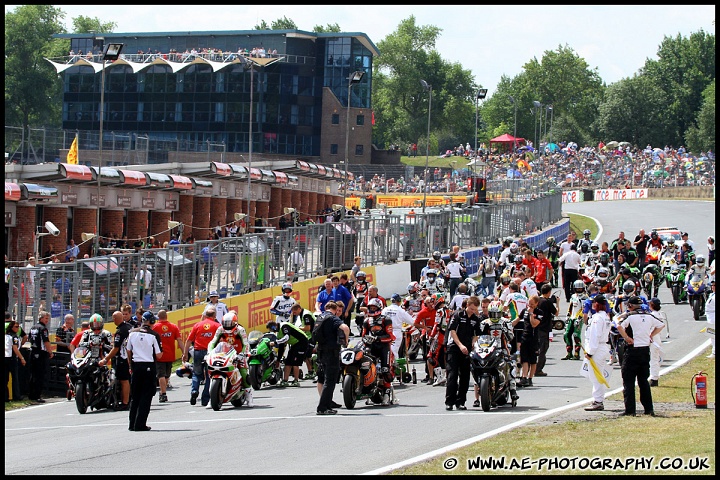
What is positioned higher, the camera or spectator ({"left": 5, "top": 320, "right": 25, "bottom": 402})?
the camera

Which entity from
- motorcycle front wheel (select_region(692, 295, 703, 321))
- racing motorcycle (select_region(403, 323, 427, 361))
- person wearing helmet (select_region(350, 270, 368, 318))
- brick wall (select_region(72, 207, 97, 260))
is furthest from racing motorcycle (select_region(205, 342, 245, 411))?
brick wall (select_region(72, 207, 97, 260))

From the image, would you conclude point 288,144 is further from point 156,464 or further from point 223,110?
point 156,464

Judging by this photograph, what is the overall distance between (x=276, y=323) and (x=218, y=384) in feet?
8.86

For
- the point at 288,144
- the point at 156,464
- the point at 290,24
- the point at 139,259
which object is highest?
the point at 290,24

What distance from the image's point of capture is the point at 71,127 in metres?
103

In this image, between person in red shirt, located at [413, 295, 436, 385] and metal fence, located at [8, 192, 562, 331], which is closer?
person in red shirt, located at [413, 295, 436, 385]

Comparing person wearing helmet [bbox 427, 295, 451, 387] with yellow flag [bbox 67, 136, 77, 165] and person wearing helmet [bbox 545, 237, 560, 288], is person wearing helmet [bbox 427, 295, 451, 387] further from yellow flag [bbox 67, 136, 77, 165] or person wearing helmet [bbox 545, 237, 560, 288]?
yellow flag [bbox 67, 136, 77, 165]

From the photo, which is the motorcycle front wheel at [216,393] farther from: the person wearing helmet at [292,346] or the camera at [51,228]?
the camera at [51,228]

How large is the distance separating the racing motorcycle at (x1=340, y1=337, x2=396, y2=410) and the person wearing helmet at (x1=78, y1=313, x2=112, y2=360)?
3.98 meters

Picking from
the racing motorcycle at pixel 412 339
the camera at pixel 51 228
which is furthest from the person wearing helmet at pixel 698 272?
the camera at pixel 51 228

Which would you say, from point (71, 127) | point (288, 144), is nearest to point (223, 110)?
point (288, 144)

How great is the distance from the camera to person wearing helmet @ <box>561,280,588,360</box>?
72.4 feet

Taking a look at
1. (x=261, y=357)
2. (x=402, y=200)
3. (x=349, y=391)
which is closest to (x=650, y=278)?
(x=261, y=357)

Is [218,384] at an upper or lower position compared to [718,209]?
lower
